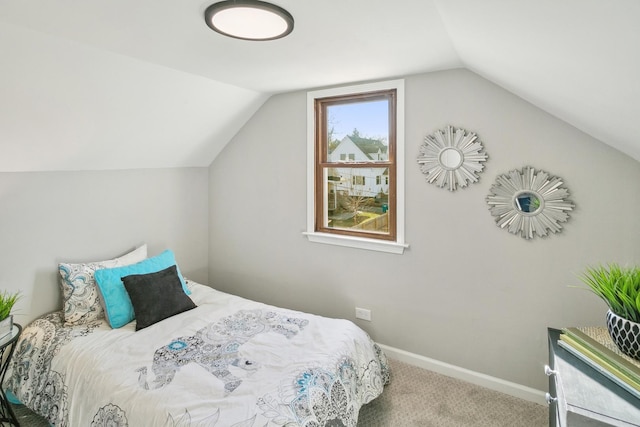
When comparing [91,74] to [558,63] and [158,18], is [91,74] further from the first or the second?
[558,63]

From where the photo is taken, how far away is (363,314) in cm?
301

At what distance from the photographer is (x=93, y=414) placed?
71.0 inches

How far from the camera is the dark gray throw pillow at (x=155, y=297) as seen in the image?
8.02 feet

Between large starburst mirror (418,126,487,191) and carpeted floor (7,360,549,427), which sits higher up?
large starburst mirror (418,126,487,191)

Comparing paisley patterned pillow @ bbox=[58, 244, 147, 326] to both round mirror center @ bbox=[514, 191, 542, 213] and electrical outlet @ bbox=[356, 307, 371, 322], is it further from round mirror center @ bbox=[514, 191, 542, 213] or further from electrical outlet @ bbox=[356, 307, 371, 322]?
round mirror center @ bbox=[514, 191, 542, 213]

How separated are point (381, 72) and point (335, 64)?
0.40 meters

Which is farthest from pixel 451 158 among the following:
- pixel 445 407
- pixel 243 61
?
pixel 445 407

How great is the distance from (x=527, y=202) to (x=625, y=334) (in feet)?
3.38

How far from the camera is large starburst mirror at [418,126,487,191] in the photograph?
2434 mm

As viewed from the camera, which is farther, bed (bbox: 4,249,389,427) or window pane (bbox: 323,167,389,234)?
window pane (bbox: 323,167,389,234)

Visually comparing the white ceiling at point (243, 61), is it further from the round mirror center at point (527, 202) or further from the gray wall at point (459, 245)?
the round mirror center at point (527, 202)

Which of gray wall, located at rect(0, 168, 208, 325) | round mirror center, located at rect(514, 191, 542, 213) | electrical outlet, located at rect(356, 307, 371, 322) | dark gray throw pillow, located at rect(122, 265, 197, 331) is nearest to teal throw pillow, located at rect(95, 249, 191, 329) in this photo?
dark gray throw pillow, located at rect(122, 265, 197, 331)

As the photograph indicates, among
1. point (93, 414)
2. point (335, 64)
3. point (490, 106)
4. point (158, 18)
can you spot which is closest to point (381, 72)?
point (335, 64)

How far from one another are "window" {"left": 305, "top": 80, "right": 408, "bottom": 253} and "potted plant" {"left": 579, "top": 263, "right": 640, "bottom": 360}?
1362 millimetres
